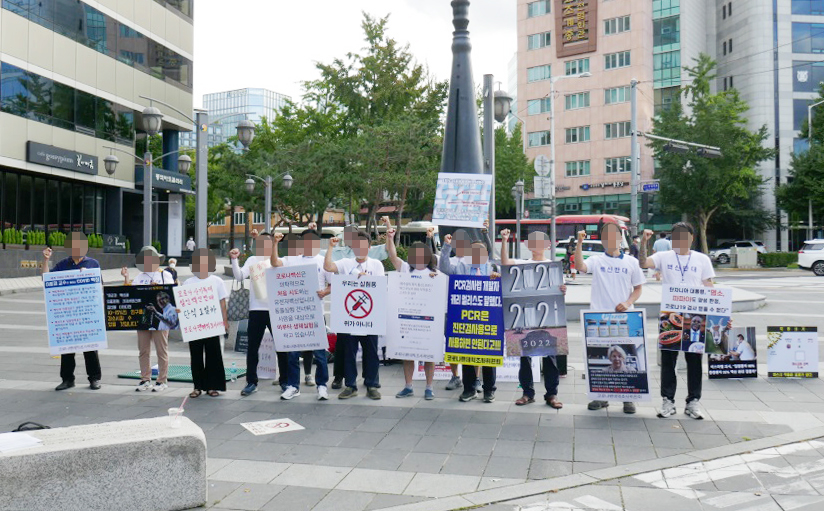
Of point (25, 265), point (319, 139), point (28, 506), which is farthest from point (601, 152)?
point (28, 506)

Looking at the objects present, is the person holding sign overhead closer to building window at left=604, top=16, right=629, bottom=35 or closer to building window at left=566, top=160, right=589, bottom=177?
building window at left=566, top=160, right=589, bottom=177

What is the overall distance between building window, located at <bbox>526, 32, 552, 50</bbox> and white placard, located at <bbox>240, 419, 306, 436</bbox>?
59228mm

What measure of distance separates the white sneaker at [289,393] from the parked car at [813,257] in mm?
30579

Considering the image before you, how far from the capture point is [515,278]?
23.3 feet

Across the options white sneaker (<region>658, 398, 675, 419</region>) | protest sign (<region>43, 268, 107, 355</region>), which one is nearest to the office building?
protest sign (<region>43, 268, 107, 355</region>)

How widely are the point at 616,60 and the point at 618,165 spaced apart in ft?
29.2

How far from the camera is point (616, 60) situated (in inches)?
2235

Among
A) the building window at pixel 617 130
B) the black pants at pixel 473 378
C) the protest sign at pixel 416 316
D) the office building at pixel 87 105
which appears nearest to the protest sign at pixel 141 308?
the protest sign at pixel 416 316

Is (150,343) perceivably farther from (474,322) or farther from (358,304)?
(474,322)

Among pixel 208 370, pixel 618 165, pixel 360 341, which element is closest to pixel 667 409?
pixel 360 341

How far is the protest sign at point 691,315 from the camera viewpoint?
6.55 meters

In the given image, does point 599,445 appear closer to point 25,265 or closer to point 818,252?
point 25,265

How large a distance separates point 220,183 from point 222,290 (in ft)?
130

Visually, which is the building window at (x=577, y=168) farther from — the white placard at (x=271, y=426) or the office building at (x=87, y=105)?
the white placard at (x=271, y=426)
